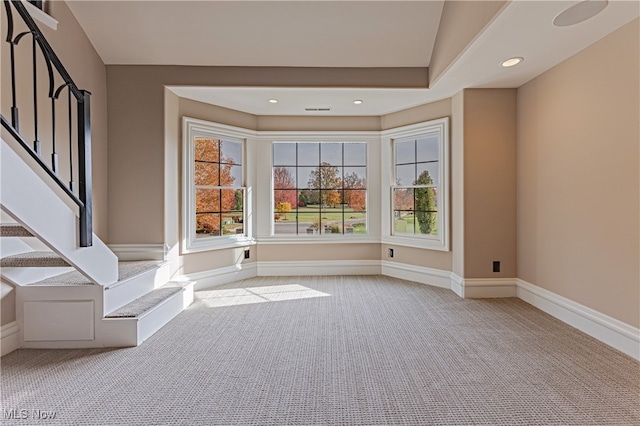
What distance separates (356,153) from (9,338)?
4.23m

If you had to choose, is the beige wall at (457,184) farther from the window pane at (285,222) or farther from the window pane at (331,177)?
the window pane at (285,222)

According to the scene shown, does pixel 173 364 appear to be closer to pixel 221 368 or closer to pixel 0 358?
pixel 221 368

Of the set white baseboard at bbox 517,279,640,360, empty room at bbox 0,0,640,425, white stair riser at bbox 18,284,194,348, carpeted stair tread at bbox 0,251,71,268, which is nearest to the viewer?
empty room at bbox 0,0,640,425

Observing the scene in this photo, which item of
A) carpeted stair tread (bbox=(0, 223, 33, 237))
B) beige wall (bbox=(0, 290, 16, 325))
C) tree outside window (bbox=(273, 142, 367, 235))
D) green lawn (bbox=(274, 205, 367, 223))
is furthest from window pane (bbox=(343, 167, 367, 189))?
beige wall (bbox=(0, 290, 16, 325))

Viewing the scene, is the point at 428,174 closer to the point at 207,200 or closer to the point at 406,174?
the point at 406,174

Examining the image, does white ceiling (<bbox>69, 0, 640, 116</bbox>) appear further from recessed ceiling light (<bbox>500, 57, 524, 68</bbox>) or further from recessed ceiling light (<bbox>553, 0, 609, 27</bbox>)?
recessed ceiling light (<bbox>553, 0, 609, 27</bbox>)

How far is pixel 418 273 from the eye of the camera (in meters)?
4.52

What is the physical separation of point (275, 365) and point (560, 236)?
2832 millimetres

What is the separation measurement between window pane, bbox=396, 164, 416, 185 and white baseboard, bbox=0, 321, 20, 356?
4.33 meters

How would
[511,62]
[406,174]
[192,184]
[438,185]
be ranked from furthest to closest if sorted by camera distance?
[406,174] < [438,185] < [192,184] < [511,62]

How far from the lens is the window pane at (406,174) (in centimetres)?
465

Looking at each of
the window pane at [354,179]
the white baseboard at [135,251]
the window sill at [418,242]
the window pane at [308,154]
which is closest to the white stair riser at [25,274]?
the white baseboard at [135,251]

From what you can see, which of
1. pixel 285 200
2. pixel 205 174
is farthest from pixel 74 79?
pixel 285 200

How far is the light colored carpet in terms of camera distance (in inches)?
69.4
